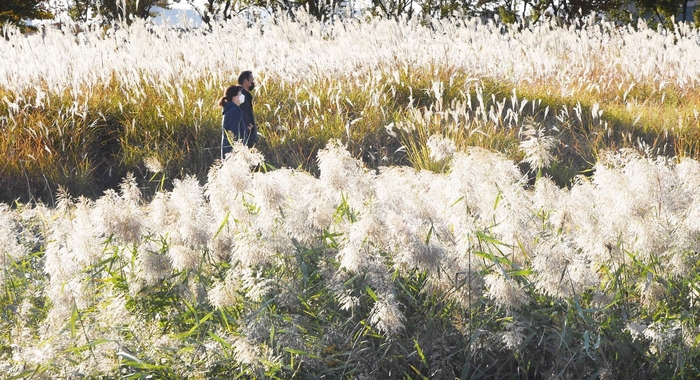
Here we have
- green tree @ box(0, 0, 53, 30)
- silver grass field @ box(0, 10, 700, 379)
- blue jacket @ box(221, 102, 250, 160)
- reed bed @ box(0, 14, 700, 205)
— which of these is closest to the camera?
silver grass field @ box(0, 10, 700, 379)

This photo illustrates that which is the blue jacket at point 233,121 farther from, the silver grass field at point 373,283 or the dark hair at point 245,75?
the silver grass field at point 373,283

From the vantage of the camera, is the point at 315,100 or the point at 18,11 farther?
the point at 18,11

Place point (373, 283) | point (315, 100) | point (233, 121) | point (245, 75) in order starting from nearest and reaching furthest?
point (373, 283) < point (233, 121) < point (245, 75) < point (315, 100)

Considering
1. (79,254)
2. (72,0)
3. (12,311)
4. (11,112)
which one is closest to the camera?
(79,254)

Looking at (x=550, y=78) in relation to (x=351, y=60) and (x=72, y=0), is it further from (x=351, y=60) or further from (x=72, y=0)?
(x=72, y=0)

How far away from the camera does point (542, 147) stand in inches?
126

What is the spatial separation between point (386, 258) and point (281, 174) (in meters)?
0.66

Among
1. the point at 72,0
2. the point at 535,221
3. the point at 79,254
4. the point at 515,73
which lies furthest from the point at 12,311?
the point at 72,0

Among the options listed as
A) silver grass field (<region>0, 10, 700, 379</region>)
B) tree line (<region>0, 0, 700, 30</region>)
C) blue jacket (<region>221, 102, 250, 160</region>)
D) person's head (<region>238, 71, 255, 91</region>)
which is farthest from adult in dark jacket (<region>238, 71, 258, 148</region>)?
tree line (<region>0, 0, 700, 30</region>)

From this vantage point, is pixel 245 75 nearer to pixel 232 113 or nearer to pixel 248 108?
pixel 248 108

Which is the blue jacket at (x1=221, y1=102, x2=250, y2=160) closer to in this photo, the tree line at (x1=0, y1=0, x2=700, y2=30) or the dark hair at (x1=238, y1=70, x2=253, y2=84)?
the dark hair at (x1=238, y1=70, x2=253, y2=84)

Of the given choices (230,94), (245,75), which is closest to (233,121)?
(230,94)

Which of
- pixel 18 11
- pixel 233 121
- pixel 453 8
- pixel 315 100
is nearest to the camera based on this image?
pixel 233 121

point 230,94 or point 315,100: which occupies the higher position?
point 230,94
